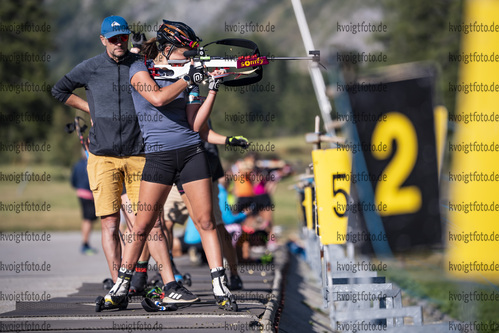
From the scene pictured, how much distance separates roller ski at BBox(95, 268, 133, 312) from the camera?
6.38 meters

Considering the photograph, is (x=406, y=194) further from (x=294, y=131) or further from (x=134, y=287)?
(x=294, y=131)

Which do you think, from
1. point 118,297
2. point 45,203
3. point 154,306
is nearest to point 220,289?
point 154,306

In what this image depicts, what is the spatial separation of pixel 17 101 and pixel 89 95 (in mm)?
60271

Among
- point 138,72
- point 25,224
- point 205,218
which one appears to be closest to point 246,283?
point 205,218

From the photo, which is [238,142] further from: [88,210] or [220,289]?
[88,210]

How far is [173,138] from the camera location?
6.49m

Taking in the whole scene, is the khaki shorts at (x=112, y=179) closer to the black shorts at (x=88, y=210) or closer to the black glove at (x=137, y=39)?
the black glove at (x=137, y=39)

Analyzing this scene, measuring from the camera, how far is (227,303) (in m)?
6.33

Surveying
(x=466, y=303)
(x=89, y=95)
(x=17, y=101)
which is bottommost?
(x=466, y=303)

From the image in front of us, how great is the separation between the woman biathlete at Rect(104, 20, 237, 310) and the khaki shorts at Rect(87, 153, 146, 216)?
2.23 feet

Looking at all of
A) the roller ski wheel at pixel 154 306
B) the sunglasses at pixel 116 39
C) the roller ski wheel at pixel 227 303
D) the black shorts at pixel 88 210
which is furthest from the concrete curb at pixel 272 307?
the black shorts at pixel 88 210

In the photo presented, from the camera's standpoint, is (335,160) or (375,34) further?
(375,34)

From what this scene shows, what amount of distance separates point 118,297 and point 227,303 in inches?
36.5

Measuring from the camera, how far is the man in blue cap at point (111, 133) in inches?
280
